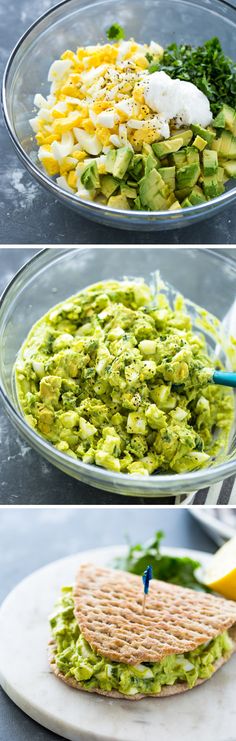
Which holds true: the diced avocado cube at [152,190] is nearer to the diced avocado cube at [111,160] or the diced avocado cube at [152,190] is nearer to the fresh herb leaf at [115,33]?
the diced avocado cube at [111,160]

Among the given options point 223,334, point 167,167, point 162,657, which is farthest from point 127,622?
point 167,167

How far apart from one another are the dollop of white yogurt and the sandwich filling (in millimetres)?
2100

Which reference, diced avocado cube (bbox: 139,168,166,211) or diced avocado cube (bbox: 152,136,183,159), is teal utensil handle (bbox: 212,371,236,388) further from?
diced avocado cube (bbox: 152,136,183,159)

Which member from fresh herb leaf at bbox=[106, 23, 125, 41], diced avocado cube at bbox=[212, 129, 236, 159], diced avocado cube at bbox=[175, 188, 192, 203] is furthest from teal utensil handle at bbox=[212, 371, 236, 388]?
fresh herb leaf at bbox=[106, 23, 125, 41]

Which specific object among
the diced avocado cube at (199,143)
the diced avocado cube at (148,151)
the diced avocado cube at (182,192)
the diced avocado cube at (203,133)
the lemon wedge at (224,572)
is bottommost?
the lemon wedge at (224,572)

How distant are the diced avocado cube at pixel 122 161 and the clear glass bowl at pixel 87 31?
217 millimetres

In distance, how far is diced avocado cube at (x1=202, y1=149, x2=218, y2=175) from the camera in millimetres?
3545

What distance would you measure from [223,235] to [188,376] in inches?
34.6

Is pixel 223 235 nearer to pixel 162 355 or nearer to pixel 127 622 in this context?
pixel 162 355

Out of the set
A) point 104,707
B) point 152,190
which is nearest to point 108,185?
point 152,190

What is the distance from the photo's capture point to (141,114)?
354 cm

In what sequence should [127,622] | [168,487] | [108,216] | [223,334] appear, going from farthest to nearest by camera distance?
[223,334] → [108,216] → [127,622] → [168,487]

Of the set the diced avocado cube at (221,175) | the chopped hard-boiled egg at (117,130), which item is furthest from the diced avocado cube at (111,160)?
the diced avocado cube at (221,175)

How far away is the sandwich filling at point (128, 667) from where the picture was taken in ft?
9.85
